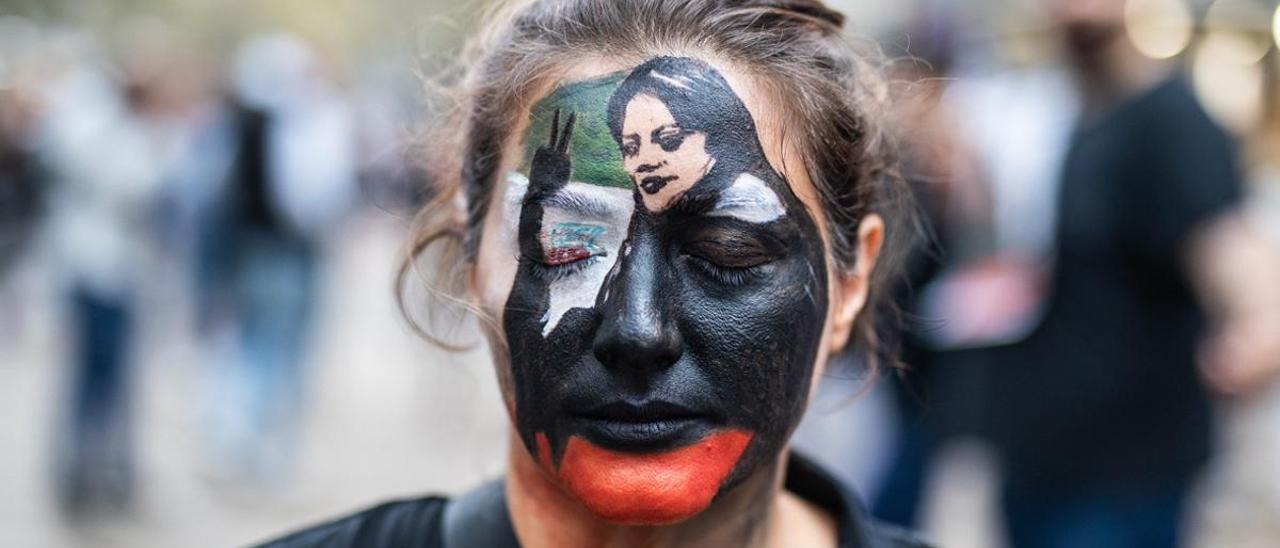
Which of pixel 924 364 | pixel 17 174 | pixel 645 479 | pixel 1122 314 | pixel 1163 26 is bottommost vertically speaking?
pixel 17 174

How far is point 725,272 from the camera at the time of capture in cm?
166

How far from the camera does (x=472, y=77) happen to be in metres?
1.95

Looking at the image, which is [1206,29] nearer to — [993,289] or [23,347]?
[993,289]

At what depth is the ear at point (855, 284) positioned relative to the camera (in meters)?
1.87

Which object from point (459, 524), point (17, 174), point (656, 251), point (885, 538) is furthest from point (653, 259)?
point (17, 174)

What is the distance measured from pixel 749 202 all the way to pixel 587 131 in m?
0.21

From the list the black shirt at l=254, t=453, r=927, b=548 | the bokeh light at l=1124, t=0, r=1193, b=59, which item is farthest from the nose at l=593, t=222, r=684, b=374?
the bokeh light at l=1124, t=0, r=1193, b=59

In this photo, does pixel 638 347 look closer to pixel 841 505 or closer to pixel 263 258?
pixel 841 505

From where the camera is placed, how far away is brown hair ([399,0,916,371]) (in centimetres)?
175

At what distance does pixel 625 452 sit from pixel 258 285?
16.3ft

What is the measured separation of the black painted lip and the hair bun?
53 cm

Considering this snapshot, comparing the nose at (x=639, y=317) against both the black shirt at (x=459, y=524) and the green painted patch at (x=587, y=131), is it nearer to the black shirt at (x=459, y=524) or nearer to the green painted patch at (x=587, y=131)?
the green painted patch at (x=587, y=131)

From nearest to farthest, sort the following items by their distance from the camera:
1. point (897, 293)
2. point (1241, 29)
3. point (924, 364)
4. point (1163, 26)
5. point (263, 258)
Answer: point (897, 293) < point (924, 364) < point (1163, 26) < point (263, 258) < point (1241, 29)

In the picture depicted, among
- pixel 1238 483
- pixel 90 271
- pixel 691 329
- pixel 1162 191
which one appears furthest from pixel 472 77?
pixel 1238 483
